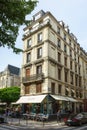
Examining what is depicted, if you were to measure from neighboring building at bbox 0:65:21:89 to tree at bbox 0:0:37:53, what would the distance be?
204 ft

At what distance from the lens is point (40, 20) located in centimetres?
3206

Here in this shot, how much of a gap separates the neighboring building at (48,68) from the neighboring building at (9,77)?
40.0m

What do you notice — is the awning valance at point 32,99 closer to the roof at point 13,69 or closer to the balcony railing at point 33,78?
the balcony railing at point 33,78

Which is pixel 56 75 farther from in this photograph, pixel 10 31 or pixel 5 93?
pixel 5 93

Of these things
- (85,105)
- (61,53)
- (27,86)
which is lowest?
(85,105)

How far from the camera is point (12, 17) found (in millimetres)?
10477

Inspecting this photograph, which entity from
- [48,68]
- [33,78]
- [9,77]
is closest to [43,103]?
[33,78]

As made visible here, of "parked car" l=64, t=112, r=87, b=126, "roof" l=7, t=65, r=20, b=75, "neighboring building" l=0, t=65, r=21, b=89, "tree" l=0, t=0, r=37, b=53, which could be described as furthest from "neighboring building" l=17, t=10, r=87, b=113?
"roof" l=7, t=65, r=20, b=75

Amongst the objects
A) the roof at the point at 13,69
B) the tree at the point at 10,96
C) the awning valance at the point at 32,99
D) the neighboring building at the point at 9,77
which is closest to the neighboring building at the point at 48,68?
the awning valance at the point at 32,99

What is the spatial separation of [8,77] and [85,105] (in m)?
42.2


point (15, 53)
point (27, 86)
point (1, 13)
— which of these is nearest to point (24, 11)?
point (1, 13)

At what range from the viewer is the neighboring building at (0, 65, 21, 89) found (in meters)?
72.2

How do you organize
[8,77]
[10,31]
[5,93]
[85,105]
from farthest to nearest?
[8,77]
[5,93]
[85,105]
[10,31]

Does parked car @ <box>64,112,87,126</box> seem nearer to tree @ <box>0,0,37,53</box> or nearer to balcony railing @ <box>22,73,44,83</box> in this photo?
balcony railing @ <box>22,73,44,83</box>
